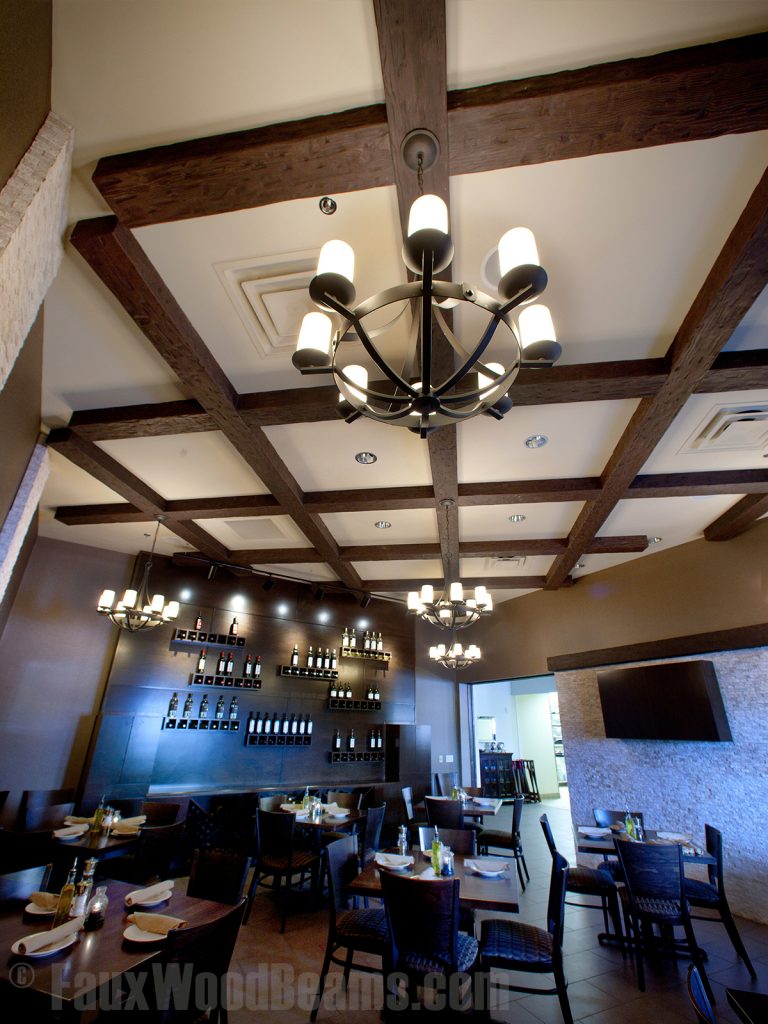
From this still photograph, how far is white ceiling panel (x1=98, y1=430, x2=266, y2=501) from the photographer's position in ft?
13.1

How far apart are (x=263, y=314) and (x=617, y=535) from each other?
→ 16.3 feet

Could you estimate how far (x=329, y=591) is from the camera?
789cm

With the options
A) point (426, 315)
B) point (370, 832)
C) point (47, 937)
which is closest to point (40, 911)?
point (47, 937)

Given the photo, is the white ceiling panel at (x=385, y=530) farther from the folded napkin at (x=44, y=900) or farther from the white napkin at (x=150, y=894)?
the folded napkin at (x=44, y=900)

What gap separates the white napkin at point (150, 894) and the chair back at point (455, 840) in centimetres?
191

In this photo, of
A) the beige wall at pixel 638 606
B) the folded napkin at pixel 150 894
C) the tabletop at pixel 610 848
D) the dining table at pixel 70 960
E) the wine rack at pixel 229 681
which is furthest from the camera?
the wine rack at pixel 229 681

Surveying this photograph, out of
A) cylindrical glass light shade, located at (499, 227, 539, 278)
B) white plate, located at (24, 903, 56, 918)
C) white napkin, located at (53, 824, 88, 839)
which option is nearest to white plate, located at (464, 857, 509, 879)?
white plate, located at (24, 903, 56, 918)

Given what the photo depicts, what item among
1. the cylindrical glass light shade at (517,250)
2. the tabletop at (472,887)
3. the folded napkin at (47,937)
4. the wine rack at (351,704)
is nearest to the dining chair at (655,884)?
the tabletop at (472,887)

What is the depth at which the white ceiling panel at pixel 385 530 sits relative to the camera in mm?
5293

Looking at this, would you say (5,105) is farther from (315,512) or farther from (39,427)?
(315,512)

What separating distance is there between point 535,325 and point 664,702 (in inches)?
226

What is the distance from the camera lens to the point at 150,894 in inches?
93.4

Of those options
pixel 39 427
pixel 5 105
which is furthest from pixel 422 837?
pixel 5 105

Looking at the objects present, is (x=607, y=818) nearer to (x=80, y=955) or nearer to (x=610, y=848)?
(x=610, y=848)
